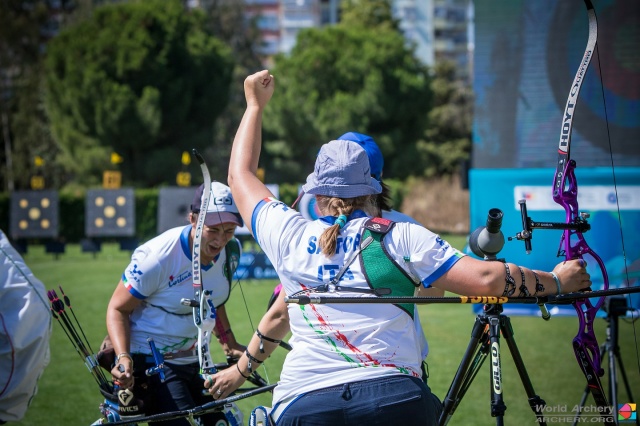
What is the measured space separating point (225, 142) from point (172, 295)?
118 feet

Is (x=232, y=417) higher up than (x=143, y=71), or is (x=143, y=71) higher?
(x=143, y=71)

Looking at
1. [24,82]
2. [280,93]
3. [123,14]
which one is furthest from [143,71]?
[24,82]

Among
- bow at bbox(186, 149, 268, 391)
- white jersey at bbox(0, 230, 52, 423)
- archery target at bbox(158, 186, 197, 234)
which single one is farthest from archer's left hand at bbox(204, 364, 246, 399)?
archery target at bbox(158, 186, 197, 234)

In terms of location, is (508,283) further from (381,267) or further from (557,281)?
(381,267)

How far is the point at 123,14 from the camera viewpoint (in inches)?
1521

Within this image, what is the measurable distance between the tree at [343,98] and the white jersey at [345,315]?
35.6 metres

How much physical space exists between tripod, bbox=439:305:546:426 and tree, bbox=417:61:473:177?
4060cm

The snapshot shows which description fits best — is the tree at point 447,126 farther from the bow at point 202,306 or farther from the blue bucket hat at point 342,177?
the blue bucket hat at point 342,177

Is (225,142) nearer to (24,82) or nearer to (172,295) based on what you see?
(24,82)

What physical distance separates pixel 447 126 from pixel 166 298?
48.5 meters

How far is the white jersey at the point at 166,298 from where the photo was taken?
410 cm

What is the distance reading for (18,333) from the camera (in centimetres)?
369

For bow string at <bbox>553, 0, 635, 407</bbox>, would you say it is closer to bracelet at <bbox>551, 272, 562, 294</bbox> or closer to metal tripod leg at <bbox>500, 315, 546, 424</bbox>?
metal tripod leg at <bbox>500, 315, 546, 424</bbox>

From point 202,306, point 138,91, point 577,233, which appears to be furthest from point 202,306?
point 138,91
